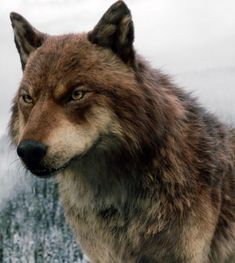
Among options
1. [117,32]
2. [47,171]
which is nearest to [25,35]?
[117,32]

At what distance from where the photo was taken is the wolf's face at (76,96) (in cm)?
816

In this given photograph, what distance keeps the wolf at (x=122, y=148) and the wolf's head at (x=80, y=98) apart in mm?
11

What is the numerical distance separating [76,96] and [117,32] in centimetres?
91

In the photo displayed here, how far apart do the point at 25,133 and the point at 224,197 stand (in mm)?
2538

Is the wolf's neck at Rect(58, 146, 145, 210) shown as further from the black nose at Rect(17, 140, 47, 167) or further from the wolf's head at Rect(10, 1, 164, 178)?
the black nose at Rect(17, 140, 47, 167)

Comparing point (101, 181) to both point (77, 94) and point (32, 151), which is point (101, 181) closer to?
point (77, 94)

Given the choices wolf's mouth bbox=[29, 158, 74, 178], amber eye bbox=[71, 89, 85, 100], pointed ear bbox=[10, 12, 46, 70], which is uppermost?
pointed ear bbox=[10, 12, 46, 70]

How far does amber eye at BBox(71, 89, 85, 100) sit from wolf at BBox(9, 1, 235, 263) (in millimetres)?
10

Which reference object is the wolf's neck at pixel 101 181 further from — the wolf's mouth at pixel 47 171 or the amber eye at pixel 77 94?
the amber eye at pixel 77 94

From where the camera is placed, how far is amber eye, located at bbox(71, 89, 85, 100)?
8.41 metres

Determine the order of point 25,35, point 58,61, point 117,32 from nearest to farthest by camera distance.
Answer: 1. point 58,61
2. point 117,32
3. point 25,35

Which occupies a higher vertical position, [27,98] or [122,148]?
[27,98]

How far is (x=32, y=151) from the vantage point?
8.02 m

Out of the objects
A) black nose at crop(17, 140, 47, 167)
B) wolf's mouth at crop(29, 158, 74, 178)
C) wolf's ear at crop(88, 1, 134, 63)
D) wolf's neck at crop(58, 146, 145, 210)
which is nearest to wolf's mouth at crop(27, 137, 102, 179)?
wolf's mouth at crop(29, 158, 74, 178)
